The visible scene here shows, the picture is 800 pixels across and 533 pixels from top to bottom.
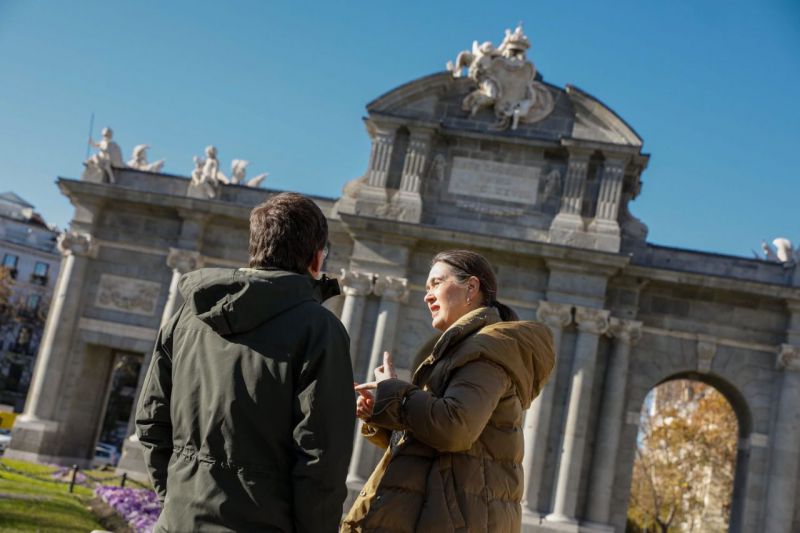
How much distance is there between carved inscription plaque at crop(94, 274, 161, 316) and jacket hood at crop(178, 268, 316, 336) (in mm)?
22280

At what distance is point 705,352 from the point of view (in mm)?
23375

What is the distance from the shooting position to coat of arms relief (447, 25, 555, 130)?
24234 mm

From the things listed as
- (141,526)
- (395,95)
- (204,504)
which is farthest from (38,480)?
(204,504)

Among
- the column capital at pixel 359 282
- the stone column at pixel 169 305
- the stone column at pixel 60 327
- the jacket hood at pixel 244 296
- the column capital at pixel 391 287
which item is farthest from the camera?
the stone column at pixel 60 327

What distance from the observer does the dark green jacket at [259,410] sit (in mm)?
3744

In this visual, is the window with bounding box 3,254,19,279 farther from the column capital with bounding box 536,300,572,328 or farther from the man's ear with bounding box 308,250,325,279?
the man's ear with bounding box 308,250,325,279

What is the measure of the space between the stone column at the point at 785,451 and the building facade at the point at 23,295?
48.5 meters

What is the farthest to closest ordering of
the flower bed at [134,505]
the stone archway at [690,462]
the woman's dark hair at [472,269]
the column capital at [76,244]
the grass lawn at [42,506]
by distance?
the stone archway at [690,462] → the column capital at [76,244] → the flower bed at [134,505] → the grass lawn at [42,506] → the woman's dark hair at [472,269]

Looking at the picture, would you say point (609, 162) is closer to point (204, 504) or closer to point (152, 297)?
point (152, 297)

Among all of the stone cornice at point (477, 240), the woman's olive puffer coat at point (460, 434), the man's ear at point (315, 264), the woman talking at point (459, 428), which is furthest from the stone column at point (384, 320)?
the man's ear at point (315, 264)

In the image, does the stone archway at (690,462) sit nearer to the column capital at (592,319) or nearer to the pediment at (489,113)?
the column capital at (592,319)

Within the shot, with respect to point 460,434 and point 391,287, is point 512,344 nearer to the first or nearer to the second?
point 460,434

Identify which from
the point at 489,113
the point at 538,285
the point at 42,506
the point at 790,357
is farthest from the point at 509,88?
the point at 42,506

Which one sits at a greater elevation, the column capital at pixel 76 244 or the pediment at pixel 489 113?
the pediment at pixel 489 113
